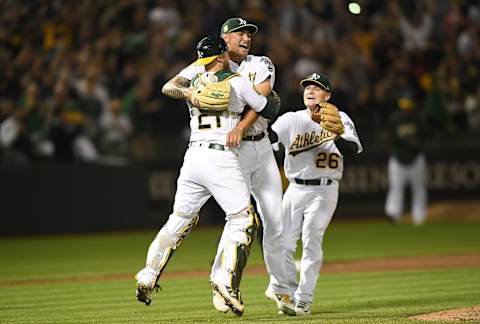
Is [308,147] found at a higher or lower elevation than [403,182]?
higher

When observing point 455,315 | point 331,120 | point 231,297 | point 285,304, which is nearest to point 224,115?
point 331,120

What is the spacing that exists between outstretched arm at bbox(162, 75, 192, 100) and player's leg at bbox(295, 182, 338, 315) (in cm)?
159

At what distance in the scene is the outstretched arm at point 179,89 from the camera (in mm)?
8055

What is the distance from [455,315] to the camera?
25.9ft

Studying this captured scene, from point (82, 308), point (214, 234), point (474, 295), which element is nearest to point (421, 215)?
point (214, 234)

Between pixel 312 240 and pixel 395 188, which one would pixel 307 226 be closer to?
pixel 312 240

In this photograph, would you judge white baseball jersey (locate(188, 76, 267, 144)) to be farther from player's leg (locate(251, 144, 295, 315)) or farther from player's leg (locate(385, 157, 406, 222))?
player's leg (locate(385, 157, 406, 222))

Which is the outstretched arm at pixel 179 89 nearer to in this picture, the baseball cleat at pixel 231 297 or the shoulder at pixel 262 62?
the shoulder at pixel 262 62

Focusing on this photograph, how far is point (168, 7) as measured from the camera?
813 inches

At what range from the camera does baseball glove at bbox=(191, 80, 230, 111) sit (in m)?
7.90

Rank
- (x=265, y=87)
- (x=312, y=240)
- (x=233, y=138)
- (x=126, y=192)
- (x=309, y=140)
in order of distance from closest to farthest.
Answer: (x=233, y=138) → (x=265, y=87) → (x=312, y=240) → (x=309, y=140) → (x=126, y=192)

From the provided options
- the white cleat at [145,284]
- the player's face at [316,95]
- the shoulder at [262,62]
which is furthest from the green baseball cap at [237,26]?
the white cleat at [145,284]

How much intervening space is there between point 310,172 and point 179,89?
1546mm

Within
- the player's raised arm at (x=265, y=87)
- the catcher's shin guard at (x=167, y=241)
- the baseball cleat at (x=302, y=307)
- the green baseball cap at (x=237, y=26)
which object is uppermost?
the green baseball cap at (x=237, y=26)
